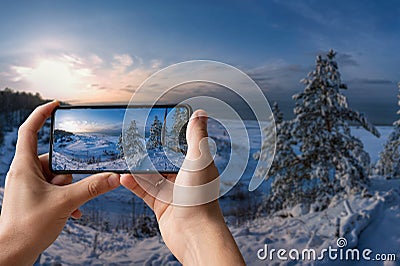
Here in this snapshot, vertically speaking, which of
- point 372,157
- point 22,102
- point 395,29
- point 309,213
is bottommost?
point 309,213

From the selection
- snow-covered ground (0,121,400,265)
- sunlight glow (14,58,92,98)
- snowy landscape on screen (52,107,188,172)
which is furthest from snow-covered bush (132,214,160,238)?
snowy landscape on screen (52,107,188,172)

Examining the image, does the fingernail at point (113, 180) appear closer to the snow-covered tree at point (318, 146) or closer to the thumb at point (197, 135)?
the thumb at point (197, 135)

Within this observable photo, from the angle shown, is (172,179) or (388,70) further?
(388,70)

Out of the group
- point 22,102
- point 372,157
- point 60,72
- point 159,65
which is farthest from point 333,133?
point 22,102

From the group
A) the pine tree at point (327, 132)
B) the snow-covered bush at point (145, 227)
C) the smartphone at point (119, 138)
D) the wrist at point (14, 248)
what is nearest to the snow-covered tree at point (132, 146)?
the smartphone at point (119, 138)

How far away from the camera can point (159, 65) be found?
A: 249 cm

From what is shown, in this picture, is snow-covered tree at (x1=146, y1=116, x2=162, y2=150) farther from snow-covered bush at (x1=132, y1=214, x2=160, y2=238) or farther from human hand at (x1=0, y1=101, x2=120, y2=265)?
snow-covered bush at (x1=132, y1=214, x2=160, y2=238)

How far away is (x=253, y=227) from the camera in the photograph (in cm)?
247

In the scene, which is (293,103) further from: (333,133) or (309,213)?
(309,213)

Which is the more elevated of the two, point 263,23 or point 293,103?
point 263,23

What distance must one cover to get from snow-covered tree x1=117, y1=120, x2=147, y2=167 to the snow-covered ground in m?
1.45

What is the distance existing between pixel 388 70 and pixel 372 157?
56 cm

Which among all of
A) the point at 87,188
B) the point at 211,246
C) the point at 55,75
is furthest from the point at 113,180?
the point at 55,75

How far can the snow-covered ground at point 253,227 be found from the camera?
225cm
